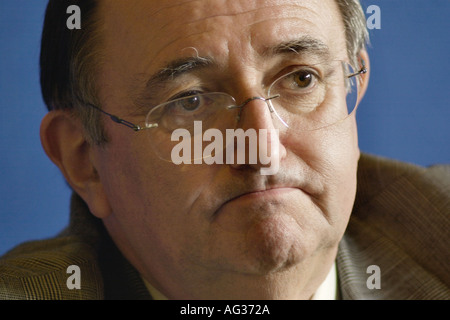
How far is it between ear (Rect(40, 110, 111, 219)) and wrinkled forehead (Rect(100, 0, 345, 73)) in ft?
0.88

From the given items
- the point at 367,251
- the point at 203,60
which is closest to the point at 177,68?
the point at 203,60

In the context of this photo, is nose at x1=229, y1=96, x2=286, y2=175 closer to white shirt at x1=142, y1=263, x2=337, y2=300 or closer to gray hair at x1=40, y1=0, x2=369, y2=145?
gray hair at x1=40, y1=0, x2=369, y2=145

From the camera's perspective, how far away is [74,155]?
1596 mm

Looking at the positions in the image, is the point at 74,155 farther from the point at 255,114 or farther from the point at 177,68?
the point at 255,114

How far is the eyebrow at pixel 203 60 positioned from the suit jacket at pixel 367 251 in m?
0.54

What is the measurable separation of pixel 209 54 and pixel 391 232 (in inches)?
34.4

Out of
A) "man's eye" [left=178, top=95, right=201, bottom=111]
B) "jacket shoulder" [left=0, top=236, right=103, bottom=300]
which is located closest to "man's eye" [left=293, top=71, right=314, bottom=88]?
"man's eye" [left=178, top=95, right=201, bottom=111]

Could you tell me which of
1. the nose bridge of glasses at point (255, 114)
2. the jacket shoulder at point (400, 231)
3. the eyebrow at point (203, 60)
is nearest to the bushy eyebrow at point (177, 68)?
the eyebrow at point (203, 60)

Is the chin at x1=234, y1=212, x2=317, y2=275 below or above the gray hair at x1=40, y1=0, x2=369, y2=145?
below

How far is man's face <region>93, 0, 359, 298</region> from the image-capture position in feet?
4.39
